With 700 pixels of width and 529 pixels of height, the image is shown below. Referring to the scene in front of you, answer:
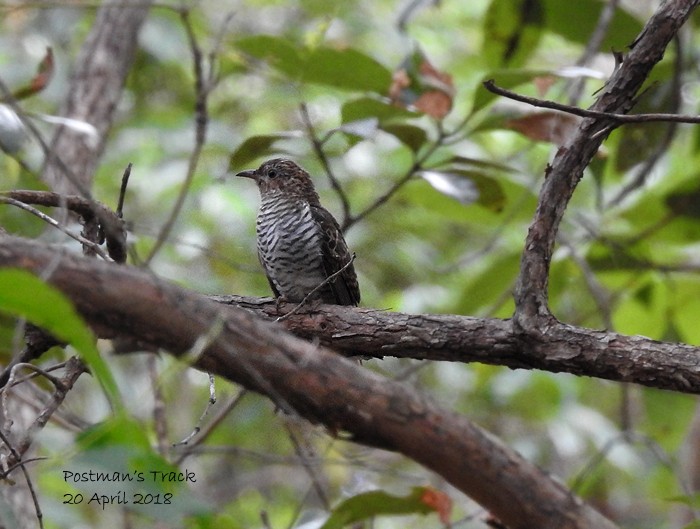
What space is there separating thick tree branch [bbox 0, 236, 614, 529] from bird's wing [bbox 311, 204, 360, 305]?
2.20m

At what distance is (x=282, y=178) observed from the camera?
4.64 meters

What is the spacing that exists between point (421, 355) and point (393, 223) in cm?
387

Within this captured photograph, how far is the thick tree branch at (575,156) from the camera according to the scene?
242cm

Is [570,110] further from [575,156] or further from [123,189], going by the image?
[123,189]

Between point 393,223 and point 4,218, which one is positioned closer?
point 4,218

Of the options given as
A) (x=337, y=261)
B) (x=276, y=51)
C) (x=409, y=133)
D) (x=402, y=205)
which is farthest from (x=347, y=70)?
(x=402, y=205)

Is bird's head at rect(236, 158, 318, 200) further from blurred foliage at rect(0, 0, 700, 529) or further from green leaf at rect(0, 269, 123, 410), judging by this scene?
green leaf at rect(0, 269, 123, 410)

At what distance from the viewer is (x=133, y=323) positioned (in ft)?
5.21

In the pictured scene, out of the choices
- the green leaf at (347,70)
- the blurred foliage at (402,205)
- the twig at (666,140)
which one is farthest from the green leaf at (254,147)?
the twig at (666,140)

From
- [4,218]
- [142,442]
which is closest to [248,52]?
[4,218]

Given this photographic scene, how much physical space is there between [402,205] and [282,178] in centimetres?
225

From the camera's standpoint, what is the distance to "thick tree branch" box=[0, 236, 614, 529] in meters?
1.58

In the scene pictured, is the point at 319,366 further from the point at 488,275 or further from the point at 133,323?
the point at 488,275

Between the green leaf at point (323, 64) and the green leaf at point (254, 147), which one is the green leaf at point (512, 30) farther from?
the green leaf at point (254, 147)
